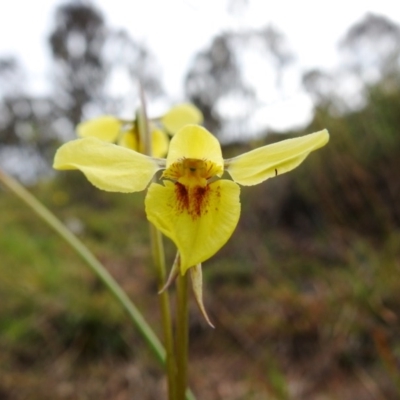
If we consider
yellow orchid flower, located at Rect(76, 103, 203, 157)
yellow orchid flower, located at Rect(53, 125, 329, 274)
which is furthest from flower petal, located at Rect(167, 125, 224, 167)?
yellow orchid flower, located at Rect(76, 103, 203, 157)

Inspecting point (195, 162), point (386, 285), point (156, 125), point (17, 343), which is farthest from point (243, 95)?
point (195, 162)

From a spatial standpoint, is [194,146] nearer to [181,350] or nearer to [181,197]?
[181,197]

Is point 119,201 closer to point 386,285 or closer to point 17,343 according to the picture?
point 17,343

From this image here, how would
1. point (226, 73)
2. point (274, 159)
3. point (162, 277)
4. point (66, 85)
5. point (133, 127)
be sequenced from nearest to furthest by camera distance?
point (274, 159), point (162, 277), point (133, 127), point (226, 73), point (66, 85)

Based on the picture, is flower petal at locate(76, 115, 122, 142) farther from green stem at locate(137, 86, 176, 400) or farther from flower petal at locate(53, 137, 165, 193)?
flower petal at locate(53, 137, 165, 193)

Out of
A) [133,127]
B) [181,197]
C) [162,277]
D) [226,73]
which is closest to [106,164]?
[181,197]

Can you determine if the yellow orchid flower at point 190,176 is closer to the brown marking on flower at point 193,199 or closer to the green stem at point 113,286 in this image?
the brown marking on flower at point 193,199
